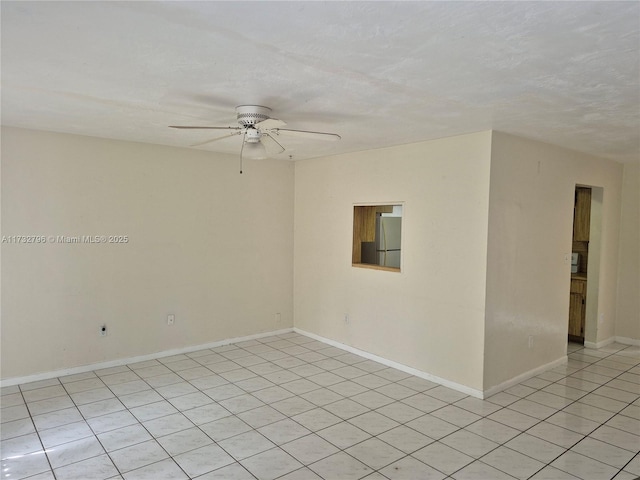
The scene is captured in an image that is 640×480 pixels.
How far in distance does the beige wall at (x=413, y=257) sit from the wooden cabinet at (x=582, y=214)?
8.49 feet

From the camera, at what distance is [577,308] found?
538 cm

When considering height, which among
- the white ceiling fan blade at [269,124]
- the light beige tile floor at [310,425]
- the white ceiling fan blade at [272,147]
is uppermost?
the white ceiling fan blade at [272,147]

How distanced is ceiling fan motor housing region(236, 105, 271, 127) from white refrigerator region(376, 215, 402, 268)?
267 cm

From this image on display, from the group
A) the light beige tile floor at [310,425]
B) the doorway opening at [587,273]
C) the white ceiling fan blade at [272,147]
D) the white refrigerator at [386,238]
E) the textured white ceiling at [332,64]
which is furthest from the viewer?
the white refrigerator at [386,238]

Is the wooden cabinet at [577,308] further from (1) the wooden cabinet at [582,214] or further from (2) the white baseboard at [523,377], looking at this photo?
(2) the white baseboard at [523,377]

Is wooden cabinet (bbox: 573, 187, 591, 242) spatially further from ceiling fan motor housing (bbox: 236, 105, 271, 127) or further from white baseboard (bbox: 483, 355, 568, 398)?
ceiling fan motor housing (bbox: 236, 105, 271, 127)

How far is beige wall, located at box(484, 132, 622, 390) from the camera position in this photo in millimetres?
3703

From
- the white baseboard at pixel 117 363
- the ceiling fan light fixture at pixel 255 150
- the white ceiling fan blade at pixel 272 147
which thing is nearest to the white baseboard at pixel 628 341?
→ the white baseboard at pixel 117 363

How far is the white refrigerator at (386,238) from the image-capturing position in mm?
5285

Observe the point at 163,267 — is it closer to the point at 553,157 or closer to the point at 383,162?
the point at 383,162

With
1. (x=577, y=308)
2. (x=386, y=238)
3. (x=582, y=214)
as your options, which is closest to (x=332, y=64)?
(x=386, y=238)

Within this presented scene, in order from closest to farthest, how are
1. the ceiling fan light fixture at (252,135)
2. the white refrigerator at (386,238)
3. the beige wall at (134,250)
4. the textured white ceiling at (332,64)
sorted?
the textured white ceiling at (332,64)
the ceiling fan light fixture at (252,135)
the beige wall at (134,250)
the white refrigerator at (386,238)

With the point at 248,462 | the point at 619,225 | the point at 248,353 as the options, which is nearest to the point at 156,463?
the point at 248,462

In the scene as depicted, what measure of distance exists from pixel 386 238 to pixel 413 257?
1134 millimetres
